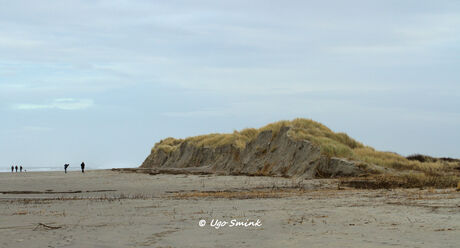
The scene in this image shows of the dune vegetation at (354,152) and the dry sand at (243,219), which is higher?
the dune vegetation at (354,152)

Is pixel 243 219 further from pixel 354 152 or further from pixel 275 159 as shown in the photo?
pixel 275 159

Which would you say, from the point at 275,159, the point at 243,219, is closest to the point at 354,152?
the point at 275,159

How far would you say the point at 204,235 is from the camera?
9.73m

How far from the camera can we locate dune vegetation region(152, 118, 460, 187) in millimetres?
26444

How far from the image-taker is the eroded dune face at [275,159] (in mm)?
30969

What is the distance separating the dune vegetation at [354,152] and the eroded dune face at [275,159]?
1.90 ft

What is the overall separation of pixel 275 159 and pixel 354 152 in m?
5.77

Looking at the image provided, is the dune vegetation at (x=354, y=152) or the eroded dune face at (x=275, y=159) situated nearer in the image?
the dune vegetation at (x=354, y=152)

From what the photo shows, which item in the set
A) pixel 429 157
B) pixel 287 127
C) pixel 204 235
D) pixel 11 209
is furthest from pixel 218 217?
pixel 429 157

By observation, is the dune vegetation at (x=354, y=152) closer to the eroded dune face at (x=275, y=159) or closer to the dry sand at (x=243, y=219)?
the eroded dune face at (x=275, y=159)

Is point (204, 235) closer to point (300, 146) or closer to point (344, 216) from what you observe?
point (344, 216)

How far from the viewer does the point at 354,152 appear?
112 feet

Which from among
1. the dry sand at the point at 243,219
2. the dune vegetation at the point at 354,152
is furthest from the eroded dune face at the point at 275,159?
the dry sand at the point at 243,219

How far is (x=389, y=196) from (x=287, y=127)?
22684mm
